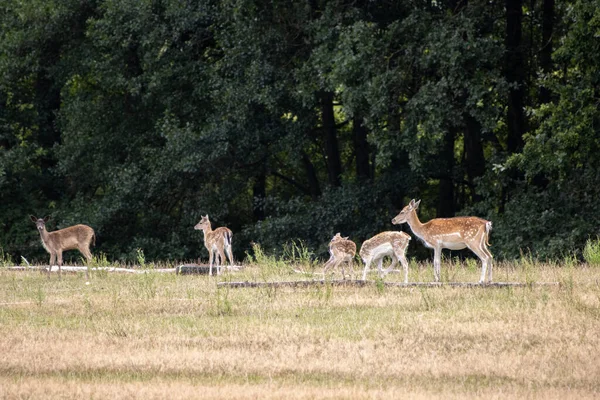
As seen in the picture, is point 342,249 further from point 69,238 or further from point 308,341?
point 69,238

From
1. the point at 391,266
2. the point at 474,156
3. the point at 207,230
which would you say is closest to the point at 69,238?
the point at 207,230

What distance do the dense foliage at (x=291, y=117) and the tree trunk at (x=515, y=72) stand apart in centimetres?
5

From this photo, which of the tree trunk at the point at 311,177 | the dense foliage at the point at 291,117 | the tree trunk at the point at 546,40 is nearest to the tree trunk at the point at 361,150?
the dense foliage at the point at 291,117

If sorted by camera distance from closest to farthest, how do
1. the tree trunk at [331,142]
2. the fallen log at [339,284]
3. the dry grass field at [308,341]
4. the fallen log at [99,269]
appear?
the dry grass field at [308,341] < the fallen log at [339,284] < the fallen log at [99,269] < the tree trunk at [331,142]

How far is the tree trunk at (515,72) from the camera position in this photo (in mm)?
26781

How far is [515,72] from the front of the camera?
88.5ft

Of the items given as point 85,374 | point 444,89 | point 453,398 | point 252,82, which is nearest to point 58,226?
point 252,82

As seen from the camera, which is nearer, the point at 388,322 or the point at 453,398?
the point at 453,398

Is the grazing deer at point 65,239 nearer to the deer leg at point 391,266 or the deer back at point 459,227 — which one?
the deer leg at point 391,266

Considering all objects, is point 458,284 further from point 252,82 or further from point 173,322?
point 252,82

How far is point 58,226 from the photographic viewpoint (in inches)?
1253

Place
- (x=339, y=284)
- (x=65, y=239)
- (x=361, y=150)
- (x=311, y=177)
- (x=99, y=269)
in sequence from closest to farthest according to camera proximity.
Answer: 1. (x=339, y=284)
2. (x=99, y=269)
3. (x=65, y=239)
4. (x=361, y=150)
5. (x=311, y=177)

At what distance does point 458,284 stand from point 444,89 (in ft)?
30.5

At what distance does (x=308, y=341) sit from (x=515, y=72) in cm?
1571
